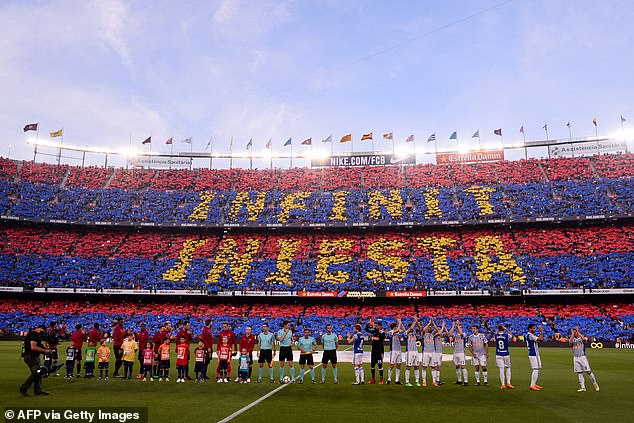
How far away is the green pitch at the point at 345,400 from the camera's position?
10562mm

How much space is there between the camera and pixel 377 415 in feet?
34.7

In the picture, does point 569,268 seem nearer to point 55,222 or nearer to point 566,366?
point 566,366

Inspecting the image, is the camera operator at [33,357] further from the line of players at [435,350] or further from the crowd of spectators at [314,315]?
the crowd of spectators at [314,315]

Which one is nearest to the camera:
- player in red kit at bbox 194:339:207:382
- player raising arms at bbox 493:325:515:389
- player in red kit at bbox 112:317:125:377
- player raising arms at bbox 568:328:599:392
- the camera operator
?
the camera operator

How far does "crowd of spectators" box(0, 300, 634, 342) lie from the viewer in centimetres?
3919

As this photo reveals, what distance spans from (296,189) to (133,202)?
2128 cm

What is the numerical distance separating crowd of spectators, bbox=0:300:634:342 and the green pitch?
23990 mm

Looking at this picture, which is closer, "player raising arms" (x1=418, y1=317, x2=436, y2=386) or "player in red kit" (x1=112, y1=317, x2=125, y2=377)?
"player raising arms" (x1=418, y1=317, x2=436, y2=386)

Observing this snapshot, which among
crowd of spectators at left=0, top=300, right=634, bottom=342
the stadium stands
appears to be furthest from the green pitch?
the stadium stands

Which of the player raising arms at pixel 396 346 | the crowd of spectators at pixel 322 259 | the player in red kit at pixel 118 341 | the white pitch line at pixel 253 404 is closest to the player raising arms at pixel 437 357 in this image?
the player raising arms at pixel 396 346

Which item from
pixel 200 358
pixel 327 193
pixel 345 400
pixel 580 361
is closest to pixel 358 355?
pixel 345 400

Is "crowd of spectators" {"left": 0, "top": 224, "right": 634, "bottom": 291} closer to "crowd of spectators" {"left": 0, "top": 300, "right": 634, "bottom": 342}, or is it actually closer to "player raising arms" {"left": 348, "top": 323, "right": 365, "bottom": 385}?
"crowd of spectators" {"left": 0, "top": 300, "right": 634, "bottom": 342}

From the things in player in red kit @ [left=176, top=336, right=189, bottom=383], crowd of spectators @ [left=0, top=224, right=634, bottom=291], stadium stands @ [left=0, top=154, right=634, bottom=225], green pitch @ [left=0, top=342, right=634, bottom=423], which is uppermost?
stadium stands @ [left=0, top=154, right=634, bottom=225]

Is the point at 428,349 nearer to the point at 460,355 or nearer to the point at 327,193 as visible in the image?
the point at 460,355
